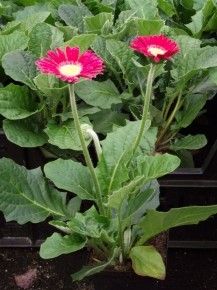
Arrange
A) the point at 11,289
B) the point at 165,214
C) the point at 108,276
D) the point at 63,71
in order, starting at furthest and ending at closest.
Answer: the point at 11,289 → the point at 108,276 → the point at 165,214 → the point at 63,71

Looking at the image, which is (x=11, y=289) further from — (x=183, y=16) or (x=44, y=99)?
(x=183, y=16)

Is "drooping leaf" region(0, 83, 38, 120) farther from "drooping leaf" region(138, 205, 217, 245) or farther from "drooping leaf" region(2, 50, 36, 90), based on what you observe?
"drooping leaf" region(138, 205, 217, 245)

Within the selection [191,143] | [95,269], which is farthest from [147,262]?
[191,143]

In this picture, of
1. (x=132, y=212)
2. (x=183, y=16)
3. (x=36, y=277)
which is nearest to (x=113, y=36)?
(x=183, y=16)

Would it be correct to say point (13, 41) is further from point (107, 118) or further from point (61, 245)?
point (61, 245)

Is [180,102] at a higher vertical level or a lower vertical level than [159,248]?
higher

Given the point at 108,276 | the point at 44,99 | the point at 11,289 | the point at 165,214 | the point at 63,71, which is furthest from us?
the point at 11,289

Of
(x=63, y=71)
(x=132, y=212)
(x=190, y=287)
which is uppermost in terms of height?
(x=63, y=71)
